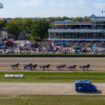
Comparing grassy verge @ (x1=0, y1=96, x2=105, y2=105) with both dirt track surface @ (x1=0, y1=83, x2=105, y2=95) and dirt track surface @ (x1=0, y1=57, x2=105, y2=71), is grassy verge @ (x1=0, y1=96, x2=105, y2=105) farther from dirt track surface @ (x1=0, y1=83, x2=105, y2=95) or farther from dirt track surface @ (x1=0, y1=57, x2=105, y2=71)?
dirt track surface @ (x1=0, y1=57, x2=105, y2=71)

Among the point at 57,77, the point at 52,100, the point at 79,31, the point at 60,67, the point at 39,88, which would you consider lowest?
the point at 79,31

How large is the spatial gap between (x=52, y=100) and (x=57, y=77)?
46.3 ft

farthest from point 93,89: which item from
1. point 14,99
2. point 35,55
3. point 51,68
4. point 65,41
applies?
point 65,41

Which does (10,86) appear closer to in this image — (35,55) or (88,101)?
(88,101)

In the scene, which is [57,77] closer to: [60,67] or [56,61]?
[60,67]

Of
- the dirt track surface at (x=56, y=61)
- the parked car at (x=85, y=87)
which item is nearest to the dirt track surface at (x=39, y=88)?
the parked car at (x=85, y=87)

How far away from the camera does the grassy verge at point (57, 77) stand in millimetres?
53031

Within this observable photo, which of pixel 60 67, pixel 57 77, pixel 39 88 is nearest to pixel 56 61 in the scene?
pixel 60 67

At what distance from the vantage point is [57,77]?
55.1 m

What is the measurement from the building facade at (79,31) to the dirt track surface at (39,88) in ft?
253

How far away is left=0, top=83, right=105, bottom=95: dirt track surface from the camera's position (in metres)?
44.9

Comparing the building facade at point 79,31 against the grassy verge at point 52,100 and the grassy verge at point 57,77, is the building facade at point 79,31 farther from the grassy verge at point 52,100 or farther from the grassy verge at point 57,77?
the grassy verge at point 52,100

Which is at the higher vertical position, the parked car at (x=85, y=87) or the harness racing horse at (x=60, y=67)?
the parked car at (x=85, y=87)

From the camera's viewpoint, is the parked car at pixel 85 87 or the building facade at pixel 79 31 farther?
the building facade at pixel 79 31
